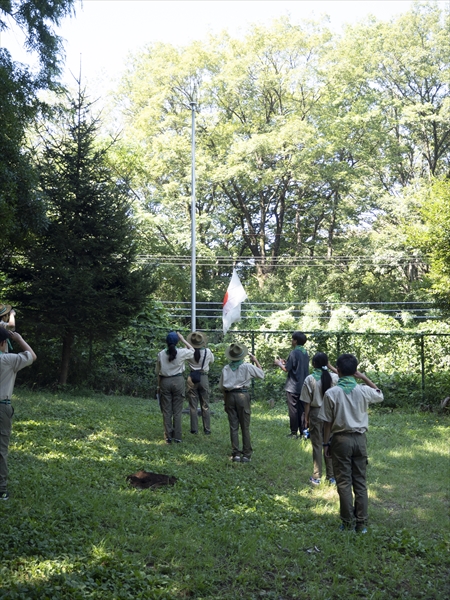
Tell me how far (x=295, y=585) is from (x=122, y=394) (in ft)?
42.7

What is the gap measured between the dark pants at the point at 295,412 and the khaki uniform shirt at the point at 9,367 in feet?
21.8

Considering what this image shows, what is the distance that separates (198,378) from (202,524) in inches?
211

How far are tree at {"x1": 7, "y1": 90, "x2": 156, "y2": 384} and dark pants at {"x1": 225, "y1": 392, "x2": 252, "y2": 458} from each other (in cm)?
687

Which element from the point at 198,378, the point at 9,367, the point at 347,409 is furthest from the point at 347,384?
the point at 198,378

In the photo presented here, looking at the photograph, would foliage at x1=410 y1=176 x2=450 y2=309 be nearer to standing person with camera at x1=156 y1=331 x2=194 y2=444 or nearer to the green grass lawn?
the green grass lawn

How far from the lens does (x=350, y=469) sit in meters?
7.00

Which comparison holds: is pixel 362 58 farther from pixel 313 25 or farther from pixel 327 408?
pixel 327 408

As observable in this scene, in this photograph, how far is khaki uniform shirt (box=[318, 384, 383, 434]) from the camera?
274 inches

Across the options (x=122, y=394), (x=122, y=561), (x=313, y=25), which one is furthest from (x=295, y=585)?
(x=313, y=25)

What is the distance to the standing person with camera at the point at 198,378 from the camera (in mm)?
12055

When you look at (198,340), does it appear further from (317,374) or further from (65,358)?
(65,358)

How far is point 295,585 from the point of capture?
5.71 meters

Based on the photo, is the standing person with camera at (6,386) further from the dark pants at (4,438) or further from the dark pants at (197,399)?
the dark pants at (197,399)

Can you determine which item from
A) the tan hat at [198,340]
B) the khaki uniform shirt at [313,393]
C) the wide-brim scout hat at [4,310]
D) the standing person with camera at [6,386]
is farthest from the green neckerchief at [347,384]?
the tan hat at [198,340]
